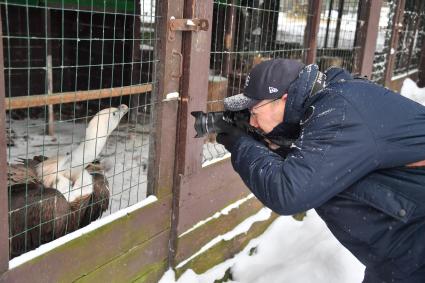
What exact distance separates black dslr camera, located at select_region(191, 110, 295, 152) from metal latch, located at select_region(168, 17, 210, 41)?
2.37 feet

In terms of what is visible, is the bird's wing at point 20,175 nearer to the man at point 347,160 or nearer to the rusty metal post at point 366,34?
the man at point 347,160

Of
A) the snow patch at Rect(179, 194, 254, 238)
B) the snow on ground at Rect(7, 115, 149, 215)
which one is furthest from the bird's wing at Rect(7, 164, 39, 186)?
the snow patch at Rect(179, 194, 254, 238)

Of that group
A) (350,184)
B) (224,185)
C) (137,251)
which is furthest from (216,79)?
(350,184)

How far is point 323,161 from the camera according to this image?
166 centimetres

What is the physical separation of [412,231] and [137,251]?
1699 mm

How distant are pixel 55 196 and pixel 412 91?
29.1ft

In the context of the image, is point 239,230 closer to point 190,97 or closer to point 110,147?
point 190,97

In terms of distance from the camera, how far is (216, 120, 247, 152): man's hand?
208cm

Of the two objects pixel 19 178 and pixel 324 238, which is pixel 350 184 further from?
pixel 324 238

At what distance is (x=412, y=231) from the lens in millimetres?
1814

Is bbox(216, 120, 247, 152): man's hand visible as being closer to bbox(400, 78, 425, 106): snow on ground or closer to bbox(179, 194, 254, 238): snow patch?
bbox(179, 194, 254, 238): snow patch

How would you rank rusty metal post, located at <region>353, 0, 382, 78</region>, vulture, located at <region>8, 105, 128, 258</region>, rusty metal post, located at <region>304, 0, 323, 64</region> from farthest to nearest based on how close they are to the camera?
1. rusty metal post, located at <region>353, 0, 382, 78</region>
2. rusty metal post, located at <region>304, 0, 323, 64</region>
3. vulture, located at <region>8, 105, 128, 258</region>

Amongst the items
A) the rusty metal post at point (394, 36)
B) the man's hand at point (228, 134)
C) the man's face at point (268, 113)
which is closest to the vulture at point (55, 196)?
the man's hand at point (228, 134)

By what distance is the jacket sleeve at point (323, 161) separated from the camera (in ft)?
→ 5.42
